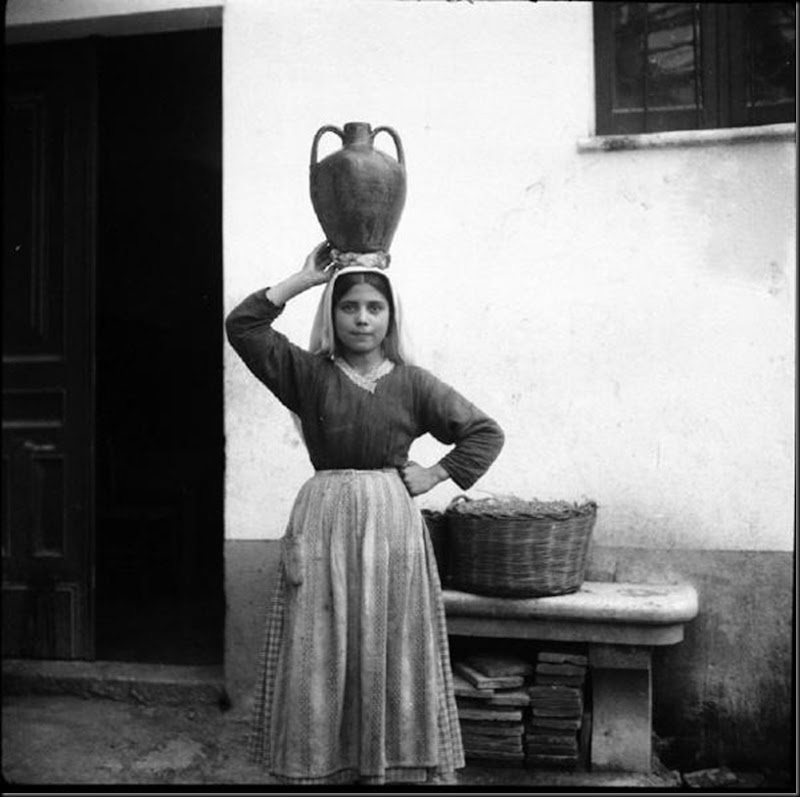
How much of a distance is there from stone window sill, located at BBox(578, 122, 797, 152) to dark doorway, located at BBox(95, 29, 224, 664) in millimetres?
1998

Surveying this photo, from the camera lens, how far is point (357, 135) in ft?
9.34

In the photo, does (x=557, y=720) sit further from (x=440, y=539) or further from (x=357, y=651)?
(x=357, y=651)

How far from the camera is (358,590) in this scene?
8.89 feet

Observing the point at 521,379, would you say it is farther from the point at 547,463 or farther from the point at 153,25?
the point at 153,25

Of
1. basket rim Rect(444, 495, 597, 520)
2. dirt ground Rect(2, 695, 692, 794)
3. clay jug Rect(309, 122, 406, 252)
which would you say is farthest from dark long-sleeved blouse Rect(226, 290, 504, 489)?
dirt ground Rect(2, 695, 692, 794)

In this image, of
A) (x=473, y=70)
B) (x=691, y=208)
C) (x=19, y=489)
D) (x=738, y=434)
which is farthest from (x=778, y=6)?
(x=19, y=489)

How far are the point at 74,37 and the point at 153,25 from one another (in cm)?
38

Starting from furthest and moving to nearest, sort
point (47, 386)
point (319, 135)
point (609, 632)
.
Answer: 1. point (47, 386)
2. point (609, 632)
3. point (319, 135)

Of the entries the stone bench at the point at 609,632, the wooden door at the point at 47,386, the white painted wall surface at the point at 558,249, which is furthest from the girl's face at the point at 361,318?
the wooden door at the point at 47,386

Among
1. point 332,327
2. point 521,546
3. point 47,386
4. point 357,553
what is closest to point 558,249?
point 332,327

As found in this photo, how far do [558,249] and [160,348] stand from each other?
3.46m

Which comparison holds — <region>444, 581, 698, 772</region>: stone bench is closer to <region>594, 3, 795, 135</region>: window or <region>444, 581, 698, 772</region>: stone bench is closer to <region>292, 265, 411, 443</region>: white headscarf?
<region>292, 265, 411, 443</region>: white headscarf

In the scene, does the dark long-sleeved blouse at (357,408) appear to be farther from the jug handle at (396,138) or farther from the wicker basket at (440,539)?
the jug handle at (396,138)

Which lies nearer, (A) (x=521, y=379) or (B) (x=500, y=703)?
(B) (x=500, y=703)
